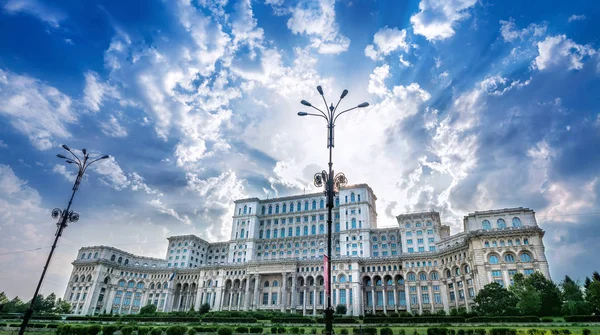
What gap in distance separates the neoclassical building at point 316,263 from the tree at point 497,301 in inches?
471

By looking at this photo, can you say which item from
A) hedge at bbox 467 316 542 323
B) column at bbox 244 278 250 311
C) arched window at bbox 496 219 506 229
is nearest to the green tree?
hedge at bbox 467 316 542 323

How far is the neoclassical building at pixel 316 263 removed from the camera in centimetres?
Answer: 7300

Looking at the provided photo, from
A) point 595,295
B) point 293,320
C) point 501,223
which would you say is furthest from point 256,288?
point 595,295

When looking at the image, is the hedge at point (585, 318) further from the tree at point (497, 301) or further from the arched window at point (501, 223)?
the arched window at point (501, 223)

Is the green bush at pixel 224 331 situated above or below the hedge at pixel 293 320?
below

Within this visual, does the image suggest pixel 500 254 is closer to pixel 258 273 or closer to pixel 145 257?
pixel 258 273

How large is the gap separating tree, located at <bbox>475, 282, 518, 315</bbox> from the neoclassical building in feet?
39.2

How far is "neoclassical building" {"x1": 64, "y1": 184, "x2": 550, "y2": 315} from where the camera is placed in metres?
73.0

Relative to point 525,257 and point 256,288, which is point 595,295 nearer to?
point 525,257

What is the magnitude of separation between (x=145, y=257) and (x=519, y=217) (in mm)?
116760

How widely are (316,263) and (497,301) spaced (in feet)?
163

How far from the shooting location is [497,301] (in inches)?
2133

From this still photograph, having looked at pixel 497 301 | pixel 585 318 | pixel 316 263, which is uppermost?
pixel 316 263

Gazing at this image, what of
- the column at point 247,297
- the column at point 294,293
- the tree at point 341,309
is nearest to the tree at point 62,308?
the column at point 247,297
